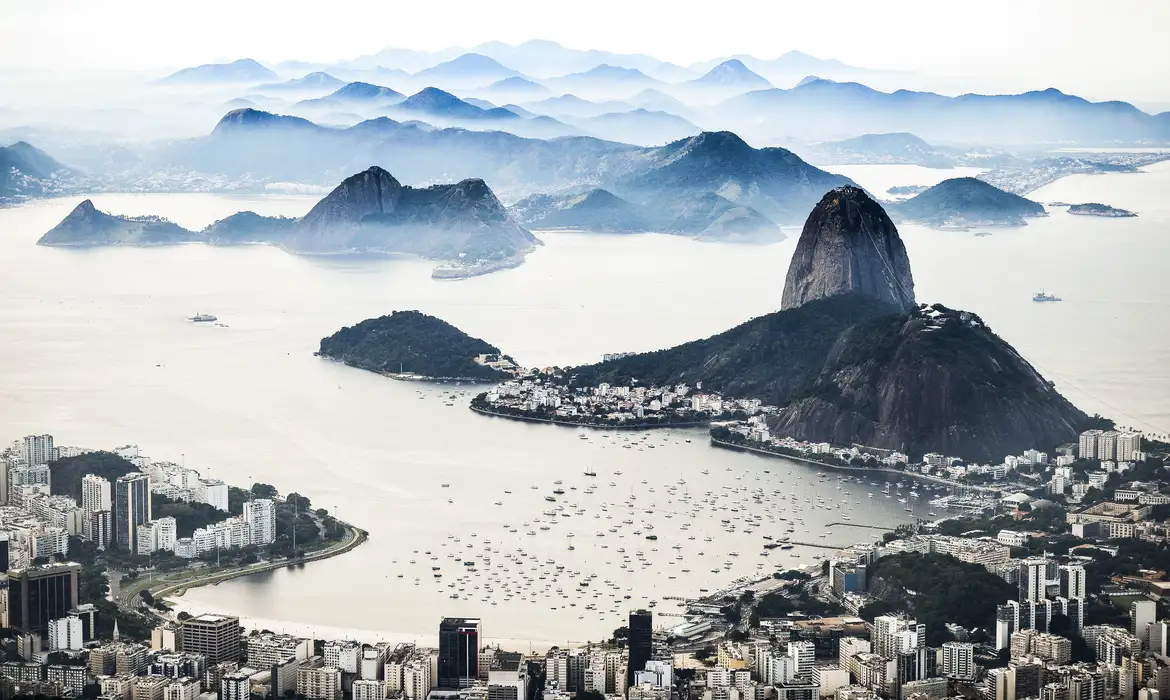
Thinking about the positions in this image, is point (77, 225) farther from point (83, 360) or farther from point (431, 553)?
point (431, 553)

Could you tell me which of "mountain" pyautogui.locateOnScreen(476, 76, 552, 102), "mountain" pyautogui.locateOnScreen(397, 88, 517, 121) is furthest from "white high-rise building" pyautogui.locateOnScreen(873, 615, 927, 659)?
"mountain" pyautogui.locateOnScreen(476, 76, 552, 102)

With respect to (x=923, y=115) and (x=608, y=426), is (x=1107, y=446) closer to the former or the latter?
(x=608, y=426)

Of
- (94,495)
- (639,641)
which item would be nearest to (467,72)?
(94,495)

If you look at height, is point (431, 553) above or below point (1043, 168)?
below

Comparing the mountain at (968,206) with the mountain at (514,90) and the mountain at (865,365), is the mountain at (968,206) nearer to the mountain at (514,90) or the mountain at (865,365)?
the mountain at (865,365)

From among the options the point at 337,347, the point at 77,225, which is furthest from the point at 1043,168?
the point at 337,347
